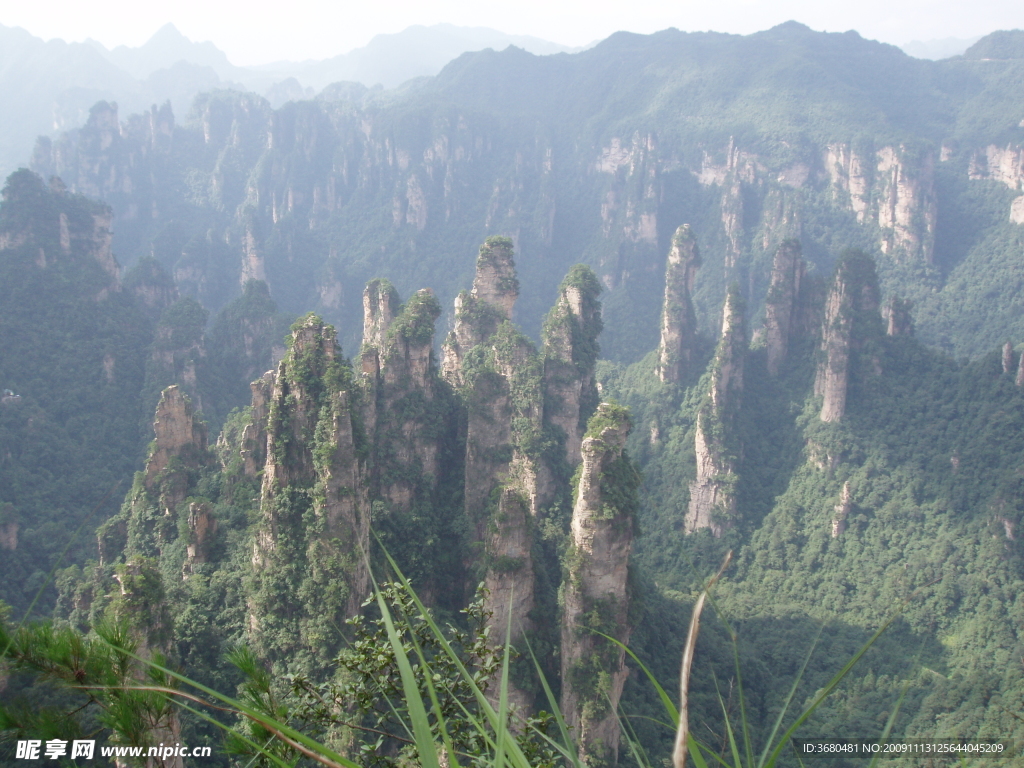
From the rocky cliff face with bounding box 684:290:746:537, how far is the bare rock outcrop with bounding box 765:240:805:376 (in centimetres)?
216

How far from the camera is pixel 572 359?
1212 inches

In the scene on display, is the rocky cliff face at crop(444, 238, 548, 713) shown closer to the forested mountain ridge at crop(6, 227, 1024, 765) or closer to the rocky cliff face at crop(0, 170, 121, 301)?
the forested mountain ridge at crop(6, 227, 1024, 765)

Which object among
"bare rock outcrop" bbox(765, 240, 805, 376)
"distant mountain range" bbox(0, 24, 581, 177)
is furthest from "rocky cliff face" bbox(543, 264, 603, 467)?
"distant mountain range" bbox(0, 24, 581, 177)

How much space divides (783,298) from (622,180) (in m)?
50.4

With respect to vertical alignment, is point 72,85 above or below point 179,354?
above

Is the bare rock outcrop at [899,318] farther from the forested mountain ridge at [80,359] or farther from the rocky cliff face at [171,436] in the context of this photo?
the forested mountain ridge at [80,359]

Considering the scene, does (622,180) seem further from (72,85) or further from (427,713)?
(72,85)

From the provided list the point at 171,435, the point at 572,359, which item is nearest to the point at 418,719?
the point at 171,435

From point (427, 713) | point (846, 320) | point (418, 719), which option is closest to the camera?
point (418, 719)

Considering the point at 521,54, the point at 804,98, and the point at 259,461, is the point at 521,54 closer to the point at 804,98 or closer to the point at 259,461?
the point at 804,98

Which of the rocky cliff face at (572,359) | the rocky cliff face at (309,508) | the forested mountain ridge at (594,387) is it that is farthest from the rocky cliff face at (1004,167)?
the rocky cliff face at (309,508)

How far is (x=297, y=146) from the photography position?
9788 centimetres

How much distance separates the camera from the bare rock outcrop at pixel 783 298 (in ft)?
140

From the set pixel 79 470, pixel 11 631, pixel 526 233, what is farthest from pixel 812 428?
pixel 526 233
